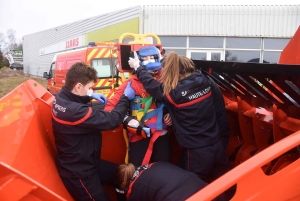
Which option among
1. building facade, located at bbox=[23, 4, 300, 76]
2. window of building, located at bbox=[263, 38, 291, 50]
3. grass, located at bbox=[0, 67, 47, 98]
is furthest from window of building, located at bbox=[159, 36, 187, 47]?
grass, located at bbox=[0, 67, 47, 98]

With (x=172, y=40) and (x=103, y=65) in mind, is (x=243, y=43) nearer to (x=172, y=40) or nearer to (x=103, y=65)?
(x=172, y=40)

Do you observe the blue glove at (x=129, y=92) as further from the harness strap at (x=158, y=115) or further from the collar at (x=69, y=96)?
the collar at (x=69, y=96)

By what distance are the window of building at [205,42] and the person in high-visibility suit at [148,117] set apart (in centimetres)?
1365

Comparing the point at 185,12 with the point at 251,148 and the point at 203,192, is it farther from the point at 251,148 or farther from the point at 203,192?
the point at 203,192

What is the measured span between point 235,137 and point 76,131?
1.69m

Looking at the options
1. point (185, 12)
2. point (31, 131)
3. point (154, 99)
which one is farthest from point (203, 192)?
point (185, 12)

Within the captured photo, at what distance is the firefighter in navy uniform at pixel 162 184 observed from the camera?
1704mm

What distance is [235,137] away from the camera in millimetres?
3029

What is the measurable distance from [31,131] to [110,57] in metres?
6.89

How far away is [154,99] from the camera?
2.54 m

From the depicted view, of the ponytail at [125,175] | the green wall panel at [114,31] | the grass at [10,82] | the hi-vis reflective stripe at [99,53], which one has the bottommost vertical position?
the grass at [10,82]

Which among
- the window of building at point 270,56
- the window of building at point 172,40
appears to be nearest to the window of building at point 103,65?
the window of building at point 172,40

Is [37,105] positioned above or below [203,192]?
above

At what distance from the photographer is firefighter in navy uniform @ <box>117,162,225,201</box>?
5.59 ft
